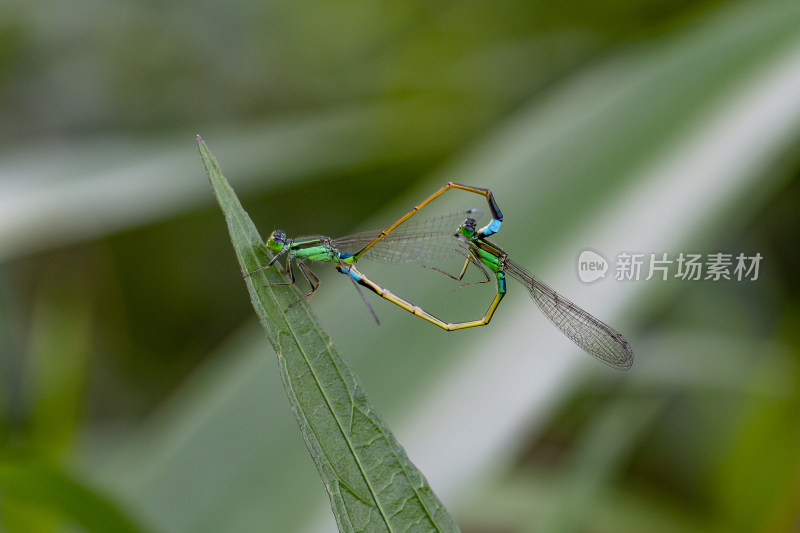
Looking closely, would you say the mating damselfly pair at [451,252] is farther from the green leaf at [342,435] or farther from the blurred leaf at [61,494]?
the green leaf at [342,435]

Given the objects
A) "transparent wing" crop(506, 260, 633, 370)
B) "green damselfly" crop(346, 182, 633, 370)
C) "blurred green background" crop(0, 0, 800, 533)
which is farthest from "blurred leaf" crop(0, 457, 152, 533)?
"transparent wing" crop(506, 260, 633, 370)

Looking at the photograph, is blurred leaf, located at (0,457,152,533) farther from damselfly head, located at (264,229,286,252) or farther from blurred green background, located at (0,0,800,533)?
damselfly head, located at (264,229,286,252)

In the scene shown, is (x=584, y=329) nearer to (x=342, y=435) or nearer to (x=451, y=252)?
(x=451, y=252)

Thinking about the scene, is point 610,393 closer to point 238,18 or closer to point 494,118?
point 494,118

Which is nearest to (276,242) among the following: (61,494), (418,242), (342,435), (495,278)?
(418,242)

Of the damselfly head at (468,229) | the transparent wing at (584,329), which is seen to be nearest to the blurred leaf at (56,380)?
the damselfly head at (468,229)

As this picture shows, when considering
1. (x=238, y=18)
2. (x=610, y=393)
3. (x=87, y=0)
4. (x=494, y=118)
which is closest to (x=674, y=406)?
(x=610, y=393)
